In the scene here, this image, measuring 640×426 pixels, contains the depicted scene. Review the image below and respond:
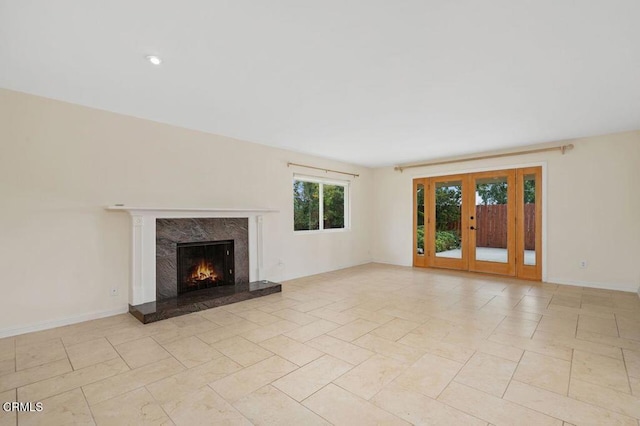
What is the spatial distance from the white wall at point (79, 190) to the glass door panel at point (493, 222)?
4.74 m

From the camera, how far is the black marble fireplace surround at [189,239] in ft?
12.9

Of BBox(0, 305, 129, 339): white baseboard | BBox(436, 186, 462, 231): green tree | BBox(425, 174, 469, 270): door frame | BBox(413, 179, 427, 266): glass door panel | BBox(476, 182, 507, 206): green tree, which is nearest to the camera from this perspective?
BBox(0, 305, 129, 339): white baseboard

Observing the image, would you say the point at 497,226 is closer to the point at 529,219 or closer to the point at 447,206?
the point at 529,219

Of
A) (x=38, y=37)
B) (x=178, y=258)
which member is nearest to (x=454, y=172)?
(x=178, y=258)

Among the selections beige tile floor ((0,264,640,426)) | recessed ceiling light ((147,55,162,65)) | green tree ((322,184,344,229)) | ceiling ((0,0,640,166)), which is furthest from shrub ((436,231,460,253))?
recessed ceiling light ((147,55,162,65))

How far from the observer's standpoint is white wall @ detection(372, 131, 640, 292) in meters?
4.59

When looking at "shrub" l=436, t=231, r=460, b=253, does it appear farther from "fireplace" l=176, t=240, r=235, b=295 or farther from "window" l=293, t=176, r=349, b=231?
"fireplace" l=176, t=240, r=235, b=295

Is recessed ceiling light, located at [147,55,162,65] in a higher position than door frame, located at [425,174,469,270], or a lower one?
higher

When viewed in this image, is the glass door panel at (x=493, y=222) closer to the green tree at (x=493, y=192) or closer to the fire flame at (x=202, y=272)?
the green tree at (x=493, y=192)

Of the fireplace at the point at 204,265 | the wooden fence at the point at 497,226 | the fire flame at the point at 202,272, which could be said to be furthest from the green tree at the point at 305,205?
the wooden fence at the point at 497,226

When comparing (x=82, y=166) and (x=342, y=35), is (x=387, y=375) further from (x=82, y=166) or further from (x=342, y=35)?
(x=82, y=166)

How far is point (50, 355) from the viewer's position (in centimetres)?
261

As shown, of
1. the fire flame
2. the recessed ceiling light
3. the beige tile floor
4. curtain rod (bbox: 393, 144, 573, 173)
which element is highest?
the recessed ceiling light

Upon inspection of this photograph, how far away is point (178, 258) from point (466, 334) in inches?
144
